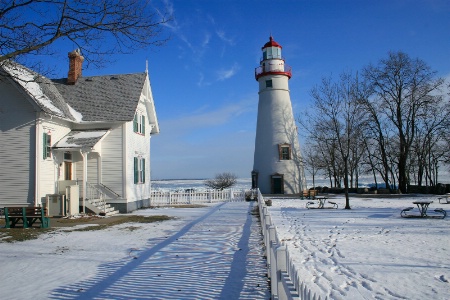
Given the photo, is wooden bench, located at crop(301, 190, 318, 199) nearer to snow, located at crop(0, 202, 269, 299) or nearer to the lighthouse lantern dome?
the lighthouse lantern dome

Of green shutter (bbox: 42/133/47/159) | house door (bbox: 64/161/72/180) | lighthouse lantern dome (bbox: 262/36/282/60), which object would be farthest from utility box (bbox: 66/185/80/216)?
lighthouse lantern dome (bbox: 262/36/282/60)

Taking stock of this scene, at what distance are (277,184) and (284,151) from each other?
10.7 ft

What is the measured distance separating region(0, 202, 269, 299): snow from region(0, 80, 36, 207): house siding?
5.87 m

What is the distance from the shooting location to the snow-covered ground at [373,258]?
5.69 meters

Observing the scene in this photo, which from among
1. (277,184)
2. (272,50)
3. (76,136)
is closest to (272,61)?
(272,50)

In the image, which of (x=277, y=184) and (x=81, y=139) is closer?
(x=81, y=139)

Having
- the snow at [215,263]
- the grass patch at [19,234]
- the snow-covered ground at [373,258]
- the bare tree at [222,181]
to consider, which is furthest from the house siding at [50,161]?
the bare tree at [222,181]

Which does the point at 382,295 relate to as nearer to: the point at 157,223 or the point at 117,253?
the point at 117,253

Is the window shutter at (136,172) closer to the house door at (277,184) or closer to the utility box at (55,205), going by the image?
the utility box at (55,205)

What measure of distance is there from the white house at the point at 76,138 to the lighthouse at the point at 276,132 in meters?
14.2

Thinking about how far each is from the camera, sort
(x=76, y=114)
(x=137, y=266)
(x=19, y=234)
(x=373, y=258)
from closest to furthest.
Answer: (x=137, y=266) < (x=373, y=258) < (x=19, y=234) < (x=76, y=114)

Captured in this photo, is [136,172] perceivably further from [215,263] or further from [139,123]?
[215,263]

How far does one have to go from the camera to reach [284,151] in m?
34.1

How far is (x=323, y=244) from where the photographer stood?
368 inches
